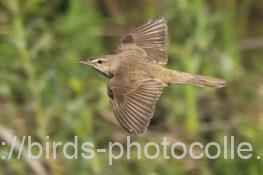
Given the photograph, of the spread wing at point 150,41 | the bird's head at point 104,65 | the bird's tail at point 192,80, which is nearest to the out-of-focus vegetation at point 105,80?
the spread wing at point 150,41

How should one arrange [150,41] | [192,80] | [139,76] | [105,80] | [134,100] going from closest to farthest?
1. [134,100]
2. [139,76]
3. [192,80]
4. [150,41]
5. [105,80]

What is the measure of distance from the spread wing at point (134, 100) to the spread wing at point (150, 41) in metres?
0.38

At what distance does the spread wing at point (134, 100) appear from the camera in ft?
17.7

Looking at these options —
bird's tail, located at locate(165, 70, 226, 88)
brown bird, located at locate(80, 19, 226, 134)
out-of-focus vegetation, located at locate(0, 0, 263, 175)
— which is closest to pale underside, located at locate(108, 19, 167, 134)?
brown bird, located at locate(80, 19, 226, 134)

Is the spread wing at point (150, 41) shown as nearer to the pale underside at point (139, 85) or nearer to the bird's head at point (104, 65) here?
the pale underside at point (139, 85)

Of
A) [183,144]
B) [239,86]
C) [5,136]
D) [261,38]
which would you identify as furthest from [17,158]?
[261,38]

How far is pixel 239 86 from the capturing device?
8117 millimetres

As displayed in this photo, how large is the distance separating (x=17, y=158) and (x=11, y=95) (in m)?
0.63

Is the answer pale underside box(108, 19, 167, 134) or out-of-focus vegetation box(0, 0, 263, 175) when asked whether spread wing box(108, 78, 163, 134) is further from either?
out-of-focus vegetation box(0, 0, 263, 175)

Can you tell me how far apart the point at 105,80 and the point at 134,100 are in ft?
7.19

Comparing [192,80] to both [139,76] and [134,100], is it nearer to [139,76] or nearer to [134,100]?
[139,76]

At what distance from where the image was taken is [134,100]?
18.6ft

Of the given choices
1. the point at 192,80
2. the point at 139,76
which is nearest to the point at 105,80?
the point at 192,80

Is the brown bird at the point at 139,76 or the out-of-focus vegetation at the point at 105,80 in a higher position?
the out-of-focus vegetation at the point at 105,80
